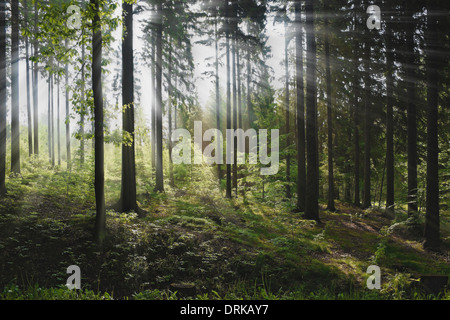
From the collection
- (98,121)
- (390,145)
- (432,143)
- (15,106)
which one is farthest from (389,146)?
(15,106)

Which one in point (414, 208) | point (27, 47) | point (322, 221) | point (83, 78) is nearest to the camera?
point (83, 78)

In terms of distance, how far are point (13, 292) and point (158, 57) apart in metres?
14.0

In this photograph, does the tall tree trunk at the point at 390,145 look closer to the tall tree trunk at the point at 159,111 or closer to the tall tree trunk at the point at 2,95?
the tall tree trunk at the point at 159,111

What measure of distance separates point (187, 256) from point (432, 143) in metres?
8.51

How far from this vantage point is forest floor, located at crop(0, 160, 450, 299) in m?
5.18

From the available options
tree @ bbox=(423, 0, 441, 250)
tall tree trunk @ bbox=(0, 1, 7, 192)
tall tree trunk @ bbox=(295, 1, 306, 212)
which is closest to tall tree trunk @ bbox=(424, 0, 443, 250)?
tree @ bbox=(423, 0, 441, 250)

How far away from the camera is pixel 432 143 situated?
8.50m

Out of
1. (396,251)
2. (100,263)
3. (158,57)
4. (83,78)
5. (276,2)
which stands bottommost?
(396,251)

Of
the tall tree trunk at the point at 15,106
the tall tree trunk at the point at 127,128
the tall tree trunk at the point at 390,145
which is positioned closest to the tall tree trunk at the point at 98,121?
the tall tree trunk at the point at 127,128

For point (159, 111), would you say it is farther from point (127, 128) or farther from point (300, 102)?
point (300, 102)

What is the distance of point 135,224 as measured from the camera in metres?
8.36

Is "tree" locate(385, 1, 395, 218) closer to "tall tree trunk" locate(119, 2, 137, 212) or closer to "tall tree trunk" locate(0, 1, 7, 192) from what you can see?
"tall tree trunk" locate(119, 2, 137, 212)
